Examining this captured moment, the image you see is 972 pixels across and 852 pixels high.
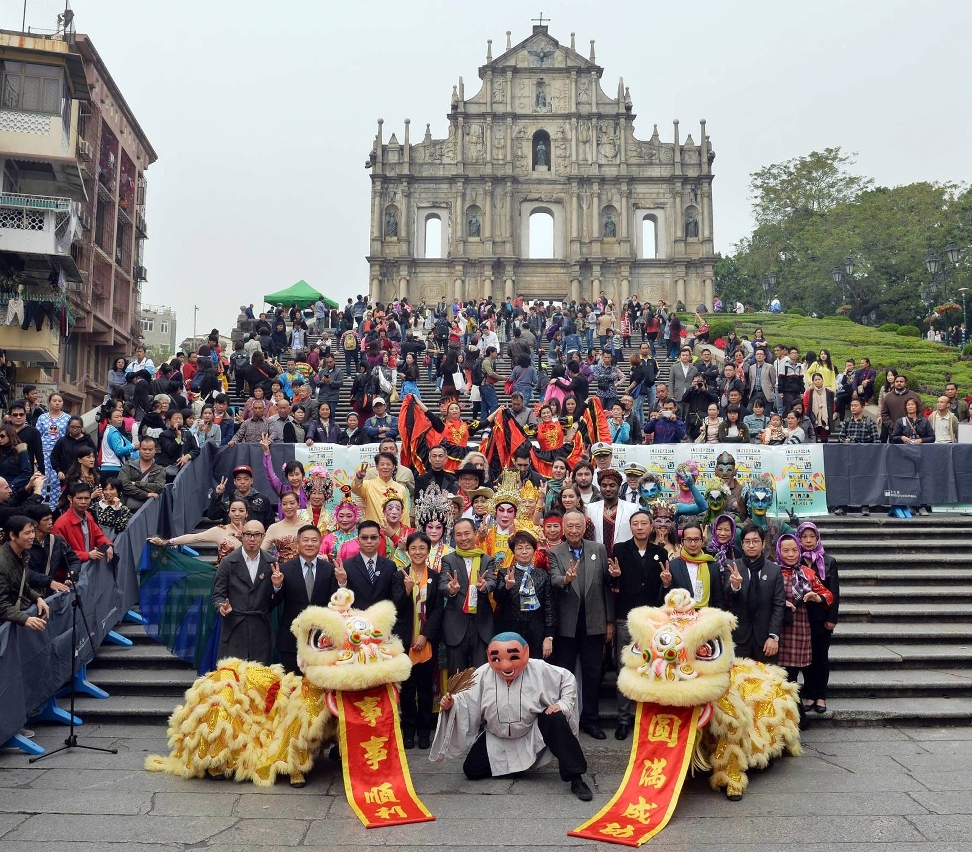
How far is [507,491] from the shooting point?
1016 cm

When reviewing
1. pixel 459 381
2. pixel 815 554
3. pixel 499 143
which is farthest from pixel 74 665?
pixel 499 143

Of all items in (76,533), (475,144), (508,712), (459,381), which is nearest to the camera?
(508,712)

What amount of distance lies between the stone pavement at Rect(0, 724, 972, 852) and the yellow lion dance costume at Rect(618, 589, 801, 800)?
0.21 m

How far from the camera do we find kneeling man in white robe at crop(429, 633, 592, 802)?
6.84 meters

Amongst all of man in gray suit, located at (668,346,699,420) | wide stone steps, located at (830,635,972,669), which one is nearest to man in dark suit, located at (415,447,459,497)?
wide stone steps, located at (830,635,972,669)

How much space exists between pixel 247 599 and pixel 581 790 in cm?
303

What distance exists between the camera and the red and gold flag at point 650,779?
19.6 ft

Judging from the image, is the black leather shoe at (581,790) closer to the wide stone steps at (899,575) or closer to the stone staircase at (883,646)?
the stone staircase at (883,646)

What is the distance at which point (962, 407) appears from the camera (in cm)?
1528

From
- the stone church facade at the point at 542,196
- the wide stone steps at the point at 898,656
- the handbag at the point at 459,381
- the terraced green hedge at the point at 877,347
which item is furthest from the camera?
the stone church facade at the point at 542,196

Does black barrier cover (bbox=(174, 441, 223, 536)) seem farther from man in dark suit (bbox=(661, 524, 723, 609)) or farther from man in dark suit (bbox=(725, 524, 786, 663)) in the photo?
man in dark suit (bbox=(725, 524, 786, 663))

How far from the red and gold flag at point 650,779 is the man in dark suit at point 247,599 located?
120 inches

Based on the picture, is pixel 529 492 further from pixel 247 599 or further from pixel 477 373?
pixel 477 373

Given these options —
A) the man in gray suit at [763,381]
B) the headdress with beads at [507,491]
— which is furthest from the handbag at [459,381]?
the headdress with beads at [507,491]
